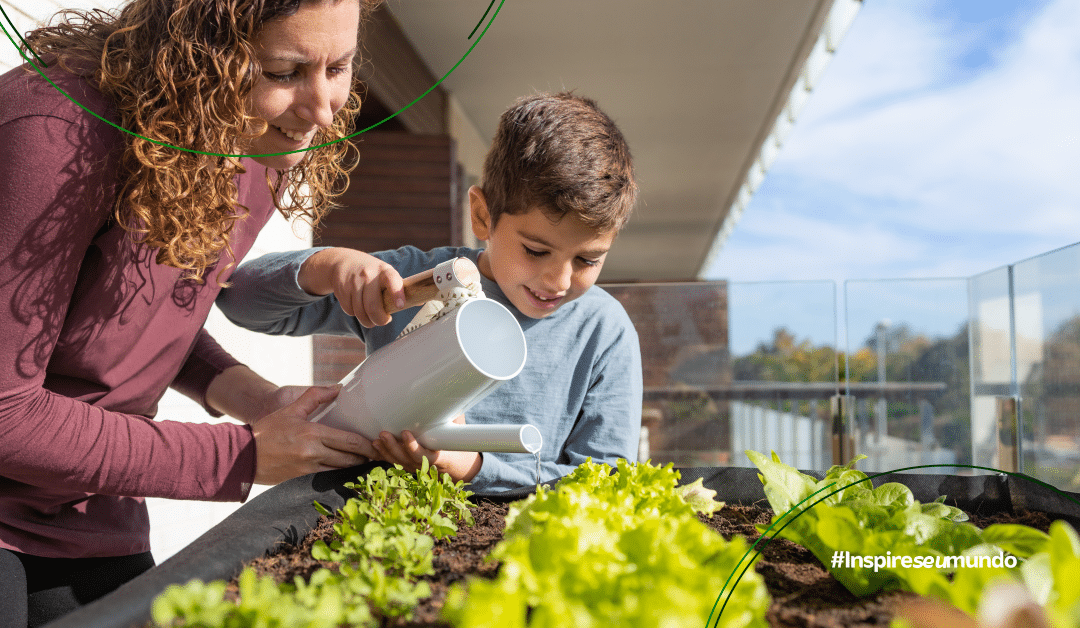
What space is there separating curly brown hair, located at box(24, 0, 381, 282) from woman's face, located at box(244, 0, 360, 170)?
0.01m

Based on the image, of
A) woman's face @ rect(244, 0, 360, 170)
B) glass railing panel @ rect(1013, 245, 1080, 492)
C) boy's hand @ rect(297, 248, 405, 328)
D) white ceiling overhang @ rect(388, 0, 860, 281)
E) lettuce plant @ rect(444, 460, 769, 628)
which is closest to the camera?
lettuce plant @ rect(444, 460, 769, 628)

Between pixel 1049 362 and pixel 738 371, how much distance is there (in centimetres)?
102

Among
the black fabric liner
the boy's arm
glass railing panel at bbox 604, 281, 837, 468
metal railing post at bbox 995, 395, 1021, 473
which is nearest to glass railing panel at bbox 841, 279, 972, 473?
glass railing panel at bbox 604, 281, 837, 468

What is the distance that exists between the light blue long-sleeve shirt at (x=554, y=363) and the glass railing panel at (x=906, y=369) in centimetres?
197

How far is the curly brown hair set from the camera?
1.92 feet

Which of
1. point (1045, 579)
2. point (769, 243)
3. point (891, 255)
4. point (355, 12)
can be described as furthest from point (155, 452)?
point (891, 255)

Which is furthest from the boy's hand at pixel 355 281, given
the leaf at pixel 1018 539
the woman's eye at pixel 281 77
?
the leaf at pixel 1018 539

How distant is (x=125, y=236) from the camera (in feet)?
2.26

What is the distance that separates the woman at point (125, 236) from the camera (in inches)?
23.3

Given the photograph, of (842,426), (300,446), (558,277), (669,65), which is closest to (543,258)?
(558,277)

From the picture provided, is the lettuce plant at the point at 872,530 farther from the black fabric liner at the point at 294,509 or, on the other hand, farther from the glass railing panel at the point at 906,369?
the glass railing panel at the point at 906,369

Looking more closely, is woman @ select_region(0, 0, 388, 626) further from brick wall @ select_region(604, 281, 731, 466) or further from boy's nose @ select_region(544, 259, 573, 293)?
brick wall @ select_region(604, 281, 731, 466)

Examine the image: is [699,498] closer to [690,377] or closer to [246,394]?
[246,394]

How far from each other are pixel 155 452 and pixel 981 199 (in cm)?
4524
